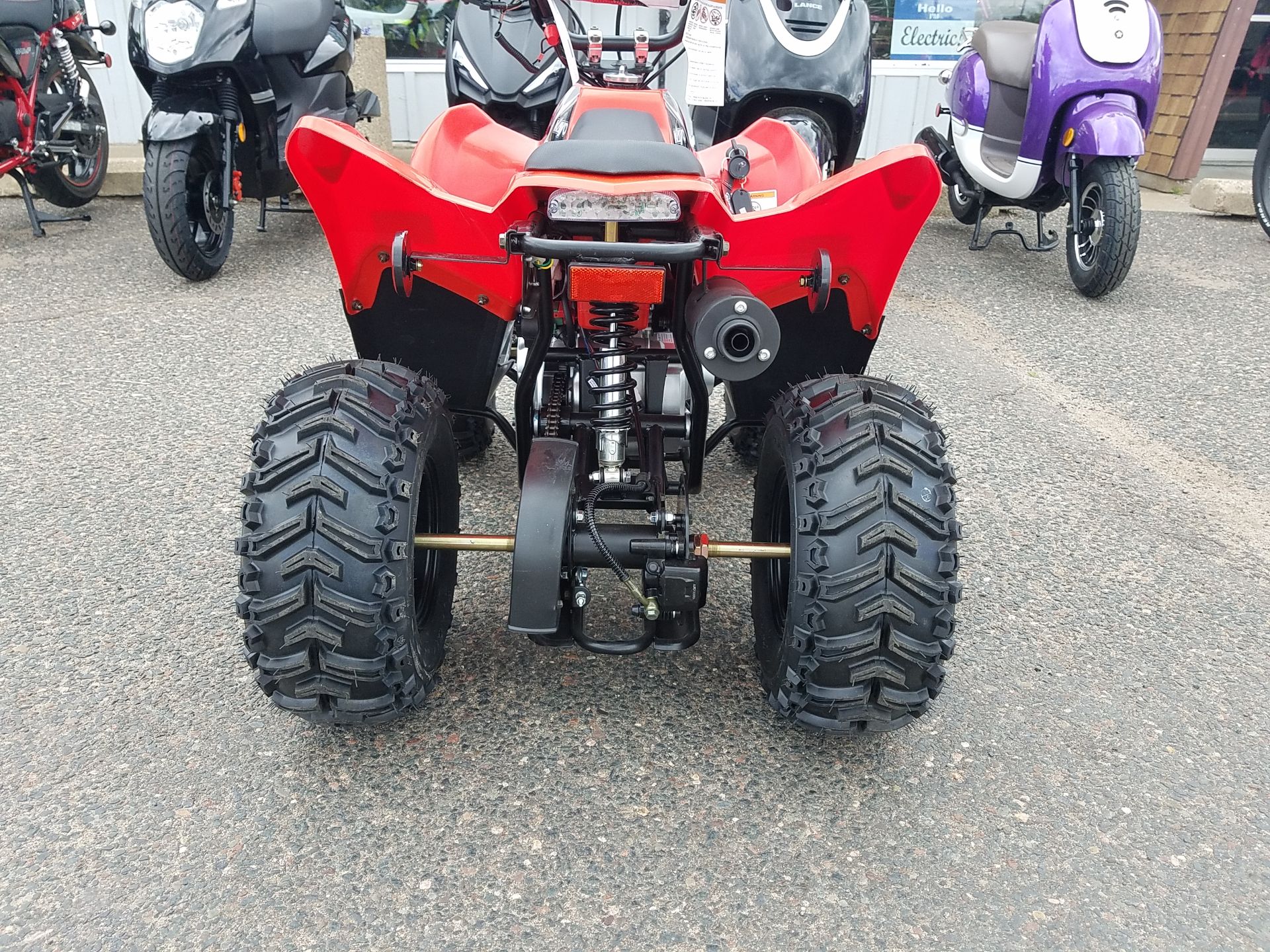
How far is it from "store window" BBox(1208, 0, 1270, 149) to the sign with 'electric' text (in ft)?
8.50

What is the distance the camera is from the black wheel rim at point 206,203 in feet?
Answer: 17.1

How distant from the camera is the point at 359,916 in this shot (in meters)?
1.78

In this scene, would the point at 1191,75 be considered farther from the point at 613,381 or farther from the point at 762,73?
the point at 613,381

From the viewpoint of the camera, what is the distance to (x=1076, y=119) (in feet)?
17.9

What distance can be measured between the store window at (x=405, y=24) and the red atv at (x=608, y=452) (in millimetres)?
7117

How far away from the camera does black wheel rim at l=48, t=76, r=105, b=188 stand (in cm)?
656

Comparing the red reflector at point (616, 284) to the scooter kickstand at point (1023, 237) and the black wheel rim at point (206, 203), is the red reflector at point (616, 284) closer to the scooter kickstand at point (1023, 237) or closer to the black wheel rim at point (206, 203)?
the black wheel rim at point (206, 203)

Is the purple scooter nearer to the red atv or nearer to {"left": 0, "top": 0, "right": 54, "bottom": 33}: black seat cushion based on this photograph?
the red atv

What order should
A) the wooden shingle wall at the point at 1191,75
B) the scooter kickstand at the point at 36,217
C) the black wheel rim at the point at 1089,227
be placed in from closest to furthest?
the black wheel rim at the point at 1089,227, the scooter kickstand at the point at 36,217, the wooden shingle wall at the point at 1191,75

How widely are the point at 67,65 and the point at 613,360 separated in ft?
19.7

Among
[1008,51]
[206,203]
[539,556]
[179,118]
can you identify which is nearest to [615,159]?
[539,556]

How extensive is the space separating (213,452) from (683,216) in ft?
7.99

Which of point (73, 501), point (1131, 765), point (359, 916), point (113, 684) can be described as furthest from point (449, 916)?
point (73, 501)

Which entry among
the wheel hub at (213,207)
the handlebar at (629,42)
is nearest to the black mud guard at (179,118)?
the wheel hub at (213,207)
